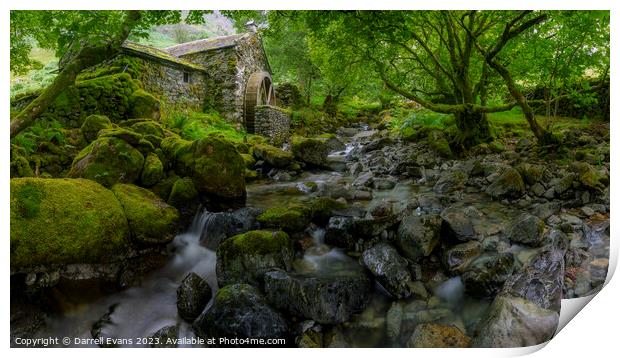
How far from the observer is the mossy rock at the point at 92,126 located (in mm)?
4242

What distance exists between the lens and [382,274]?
9.09 feet

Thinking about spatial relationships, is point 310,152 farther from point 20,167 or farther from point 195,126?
point 20,167

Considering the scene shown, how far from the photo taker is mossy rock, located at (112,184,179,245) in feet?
10.6

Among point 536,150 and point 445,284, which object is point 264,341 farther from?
point 536,150

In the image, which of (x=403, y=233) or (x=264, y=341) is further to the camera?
(x=403, y=233)

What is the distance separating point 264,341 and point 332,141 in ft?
17.8

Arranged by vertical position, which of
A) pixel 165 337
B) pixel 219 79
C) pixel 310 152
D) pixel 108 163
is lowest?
pixel 165 337

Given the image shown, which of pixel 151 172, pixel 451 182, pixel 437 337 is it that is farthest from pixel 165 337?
pixel 451 182

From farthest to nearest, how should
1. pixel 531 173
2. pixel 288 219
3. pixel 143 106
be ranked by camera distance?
1. pixel 143 106
2. pixel 531 173
3. pixel 288 219

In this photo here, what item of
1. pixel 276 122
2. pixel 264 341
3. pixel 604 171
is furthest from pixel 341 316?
pixel 276 122

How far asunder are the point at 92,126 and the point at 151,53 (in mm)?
2822

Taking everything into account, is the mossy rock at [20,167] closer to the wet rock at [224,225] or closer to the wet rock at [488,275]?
the wet rock at [224,225]

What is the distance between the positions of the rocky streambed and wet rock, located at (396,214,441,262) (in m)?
0.01
